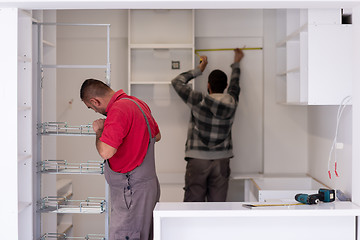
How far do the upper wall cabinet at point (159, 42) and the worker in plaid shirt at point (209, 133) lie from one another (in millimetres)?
387

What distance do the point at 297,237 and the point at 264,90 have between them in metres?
2.57

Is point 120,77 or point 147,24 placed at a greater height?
point 147,24

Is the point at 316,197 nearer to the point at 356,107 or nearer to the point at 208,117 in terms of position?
the point at 356,107

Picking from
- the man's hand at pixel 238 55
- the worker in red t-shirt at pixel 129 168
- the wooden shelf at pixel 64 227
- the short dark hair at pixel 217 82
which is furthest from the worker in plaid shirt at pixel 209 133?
the worker in red t-shirt at pixel 129 168

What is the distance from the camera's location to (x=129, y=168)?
3.39 m

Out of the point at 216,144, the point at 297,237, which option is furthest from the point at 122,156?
the point at 216,144

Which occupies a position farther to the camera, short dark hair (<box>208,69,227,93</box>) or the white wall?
short dark hair (<box>208,69,227,93</box>)

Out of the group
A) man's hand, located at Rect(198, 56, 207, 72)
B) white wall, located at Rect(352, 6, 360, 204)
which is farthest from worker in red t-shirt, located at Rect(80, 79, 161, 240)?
man's hand, located at Rect(198, 56, 207, 72)

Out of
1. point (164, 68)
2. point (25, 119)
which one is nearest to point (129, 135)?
point (25, 119)

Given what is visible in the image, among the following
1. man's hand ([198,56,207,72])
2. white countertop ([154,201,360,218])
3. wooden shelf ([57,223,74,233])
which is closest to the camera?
white countertop ([154,201,360,218])

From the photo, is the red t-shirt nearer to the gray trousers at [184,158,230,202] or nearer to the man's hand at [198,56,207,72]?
the gray trousers at [184,158,230,202]

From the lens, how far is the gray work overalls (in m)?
3.39

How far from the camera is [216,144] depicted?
489 centimetres

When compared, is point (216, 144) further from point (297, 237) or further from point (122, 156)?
point (297, 237)
